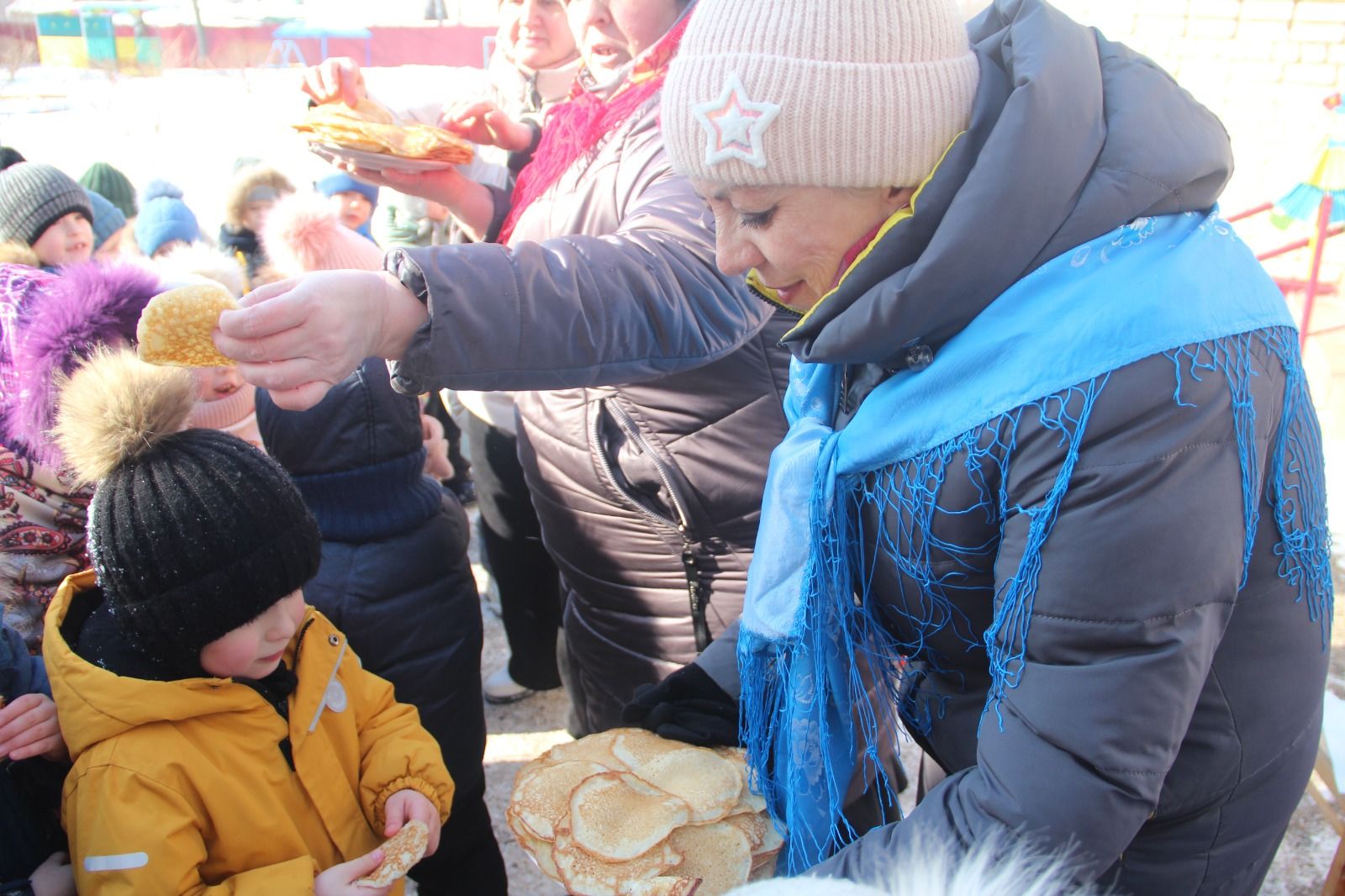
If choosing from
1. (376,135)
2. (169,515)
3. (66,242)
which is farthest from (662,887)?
(66,242)

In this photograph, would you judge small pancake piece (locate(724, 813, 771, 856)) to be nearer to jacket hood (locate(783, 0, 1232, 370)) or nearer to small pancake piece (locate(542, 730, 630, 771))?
small pancake piece (locate(542, 730, 630, 771))

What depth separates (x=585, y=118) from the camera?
1.84 meters

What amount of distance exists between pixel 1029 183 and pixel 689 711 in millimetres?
911

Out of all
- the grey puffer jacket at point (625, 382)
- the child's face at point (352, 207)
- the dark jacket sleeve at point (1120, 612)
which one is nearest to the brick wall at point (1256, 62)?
the child's face at point (352, 207)

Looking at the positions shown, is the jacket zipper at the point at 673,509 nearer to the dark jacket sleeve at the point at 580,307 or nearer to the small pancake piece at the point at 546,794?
the dark jacket sleeve at the point at 580,307

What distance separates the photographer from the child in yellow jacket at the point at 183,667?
1.30m

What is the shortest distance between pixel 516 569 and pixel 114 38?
707 inches

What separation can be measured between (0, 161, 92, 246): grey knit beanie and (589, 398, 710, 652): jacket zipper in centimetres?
261

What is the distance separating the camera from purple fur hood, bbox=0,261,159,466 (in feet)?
5.86

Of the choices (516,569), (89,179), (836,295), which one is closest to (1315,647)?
(836,295)

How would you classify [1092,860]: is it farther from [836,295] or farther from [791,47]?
[791,47]

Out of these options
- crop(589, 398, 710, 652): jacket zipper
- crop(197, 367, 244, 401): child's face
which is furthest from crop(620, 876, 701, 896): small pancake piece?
crop(197, 367, 244, 401): child's face

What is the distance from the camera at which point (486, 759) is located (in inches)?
122

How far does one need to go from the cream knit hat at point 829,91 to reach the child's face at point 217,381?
1.50 meters
